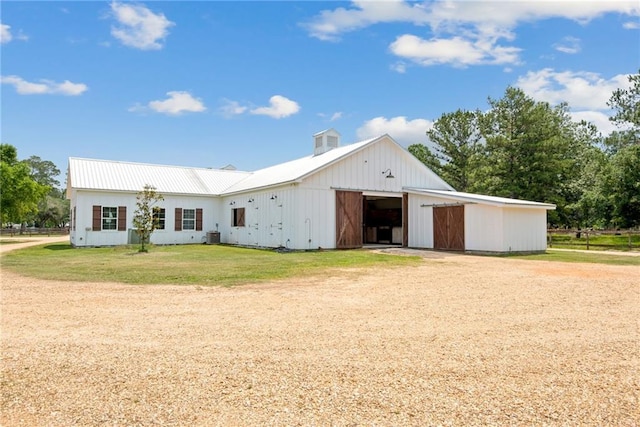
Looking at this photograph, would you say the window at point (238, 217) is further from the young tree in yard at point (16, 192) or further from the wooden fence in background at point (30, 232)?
the wooden fence in background at point (30, 232)

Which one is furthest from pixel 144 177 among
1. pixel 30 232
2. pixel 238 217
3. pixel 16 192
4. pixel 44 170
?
pixel 44 170

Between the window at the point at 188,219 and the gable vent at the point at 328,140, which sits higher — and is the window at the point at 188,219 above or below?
below

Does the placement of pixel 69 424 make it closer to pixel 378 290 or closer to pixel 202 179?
pixel 378 290

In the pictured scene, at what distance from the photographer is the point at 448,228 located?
19688 mm

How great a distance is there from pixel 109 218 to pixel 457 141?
30911 millimetres

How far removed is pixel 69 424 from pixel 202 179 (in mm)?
25707

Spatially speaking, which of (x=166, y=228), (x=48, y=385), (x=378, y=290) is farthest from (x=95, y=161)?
(x=48, y=385)

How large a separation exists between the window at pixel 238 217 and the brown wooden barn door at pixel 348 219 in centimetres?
625

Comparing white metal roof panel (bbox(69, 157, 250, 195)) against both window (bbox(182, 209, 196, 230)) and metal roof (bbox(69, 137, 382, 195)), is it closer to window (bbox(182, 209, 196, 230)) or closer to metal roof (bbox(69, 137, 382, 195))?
metal roof (bbox(69, 137, 382, 195))

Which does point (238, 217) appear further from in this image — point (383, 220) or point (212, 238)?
point (383, 220)

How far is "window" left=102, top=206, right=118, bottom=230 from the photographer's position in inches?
911

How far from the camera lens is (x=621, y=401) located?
377 cm

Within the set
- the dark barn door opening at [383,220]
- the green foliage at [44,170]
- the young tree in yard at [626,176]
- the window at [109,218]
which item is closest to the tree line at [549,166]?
the young tree in yard at [626,176]

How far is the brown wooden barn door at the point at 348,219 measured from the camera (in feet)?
66.0
